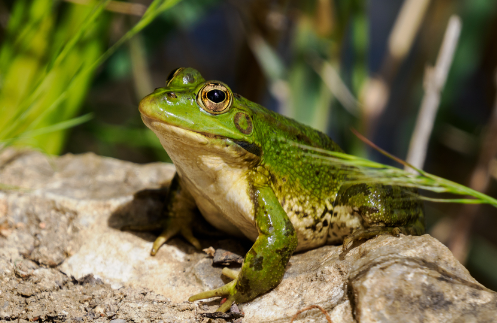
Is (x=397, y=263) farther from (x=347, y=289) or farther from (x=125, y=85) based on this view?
(x=125, y=85)

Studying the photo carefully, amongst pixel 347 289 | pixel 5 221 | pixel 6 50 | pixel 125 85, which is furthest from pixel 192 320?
pixel 125 85

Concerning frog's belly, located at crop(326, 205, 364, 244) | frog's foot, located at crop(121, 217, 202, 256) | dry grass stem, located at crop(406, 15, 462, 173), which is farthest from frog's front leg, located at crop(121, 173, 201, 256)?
dry grass stem, located at crop(406, 15, 462, 173)

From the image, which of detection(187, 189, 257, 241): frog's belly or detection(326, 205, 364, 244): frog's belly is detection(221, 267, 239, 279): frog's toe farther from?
detection(326, 205, 364, 244): frog's belly

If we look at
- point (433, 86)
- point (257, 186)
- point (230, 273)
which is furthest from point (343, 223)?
point (433, 86)

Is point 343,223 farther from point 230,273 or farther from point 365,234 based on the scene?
point 230,273

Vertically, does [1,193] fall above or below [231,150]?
below

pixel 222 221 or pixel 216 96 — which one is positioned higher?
pixel 216 96

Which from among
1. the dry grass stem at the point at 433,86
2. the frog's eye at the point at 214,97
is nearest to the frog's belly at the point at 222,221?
the frog's eye at the point at 214,97
